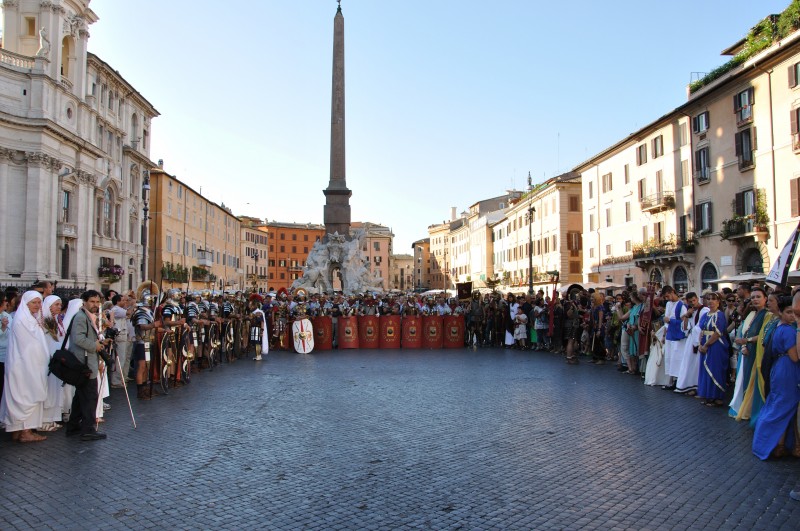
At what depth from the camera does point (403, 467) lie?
6340mm

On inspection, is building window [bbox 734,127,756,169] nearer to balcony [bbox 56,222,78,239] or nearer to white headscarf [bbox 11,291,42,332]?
white headscarf [bbox 11,291,42,332]

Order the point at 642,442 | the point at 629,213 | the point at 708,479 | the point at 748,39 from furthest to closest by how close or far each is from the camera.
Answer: the point at 629,213, the point at 748,39, the point at 642,442, the point at 708,479

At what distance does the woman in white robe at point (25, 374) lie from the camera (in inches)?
296

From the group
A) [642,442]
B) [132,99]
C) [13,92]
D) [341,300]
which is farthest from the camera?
[132,99]

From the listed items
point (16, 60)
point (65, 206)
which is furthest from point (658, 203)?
point (16, 60)

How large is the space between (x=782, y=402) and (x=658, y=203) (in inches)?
1251

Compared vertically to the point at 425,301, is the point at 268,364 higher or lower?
lower

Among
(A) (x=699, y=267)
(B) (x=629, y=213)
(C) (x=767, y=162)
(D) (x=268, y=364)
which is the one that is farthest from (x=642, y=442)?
(B) (x=629, y=213)

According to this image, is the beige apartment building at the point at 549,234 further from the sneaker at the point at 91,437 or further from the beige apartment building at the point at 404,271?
the beige apartment building at the point at 404,271

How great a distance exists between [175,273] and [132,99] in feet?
51.0

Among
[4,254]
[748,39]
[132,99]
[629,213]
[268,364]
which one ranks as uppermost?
[132,99]

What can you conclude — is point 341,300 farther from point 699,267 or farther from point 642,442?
point 699,267

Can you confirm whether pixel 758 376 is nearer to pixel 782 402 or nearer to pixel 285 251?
pixel 782 402

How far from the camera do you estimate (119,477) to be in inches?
237
